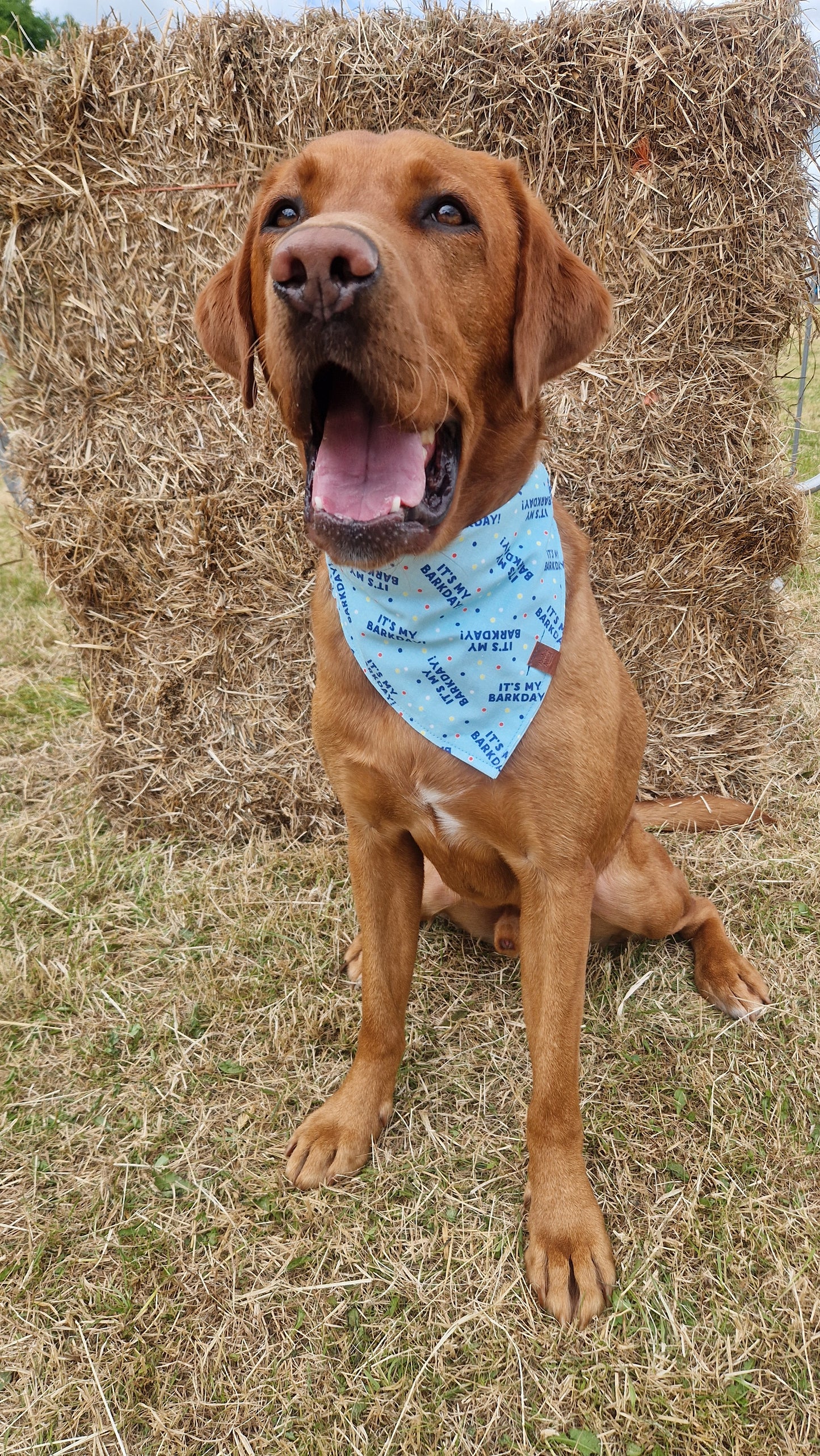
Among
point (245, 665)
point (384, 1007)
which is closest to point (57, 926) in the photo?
point (245, 665)

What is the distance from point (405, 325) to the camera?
1.62m

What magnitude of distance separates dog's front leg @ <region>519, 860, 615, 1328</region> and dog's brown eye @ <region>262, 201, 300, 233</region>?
1.70 meters

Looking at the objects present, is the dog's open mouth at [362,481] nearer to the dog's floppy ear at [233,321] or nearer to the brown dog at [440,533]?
the brown dog at [440,533]

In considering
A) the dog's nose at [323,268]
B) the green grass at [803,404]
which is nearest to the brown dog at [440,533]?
the dog's nose at [323,268]

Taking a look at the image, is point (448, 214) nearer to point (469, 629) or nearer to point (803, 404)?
point (469, 629)

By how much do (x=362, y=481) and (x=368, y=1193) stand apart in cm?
195

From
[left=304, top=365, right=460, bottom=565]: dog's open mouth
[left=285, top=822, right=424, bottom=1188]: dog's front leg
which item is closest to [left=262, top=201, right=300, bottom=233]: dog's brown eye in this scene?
[left=304, top=365, right=460, bottom=565]: dog's open mouth

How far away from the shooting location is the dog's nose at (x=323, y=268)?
1487mm

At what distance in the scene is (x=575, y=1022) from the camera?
2164mm

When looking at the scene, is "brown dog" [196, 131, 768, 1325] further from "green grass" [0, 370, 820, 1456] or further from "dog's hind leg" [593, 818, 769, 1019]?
"green grass" [0, 370, 820, 1456]

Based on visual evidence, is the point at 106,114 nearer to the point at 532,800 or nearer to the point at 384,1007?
the point at 532,800

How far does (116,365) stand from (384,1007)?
2832 mm

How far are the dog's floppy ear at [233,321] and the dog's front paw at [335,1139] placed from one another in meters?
2.04

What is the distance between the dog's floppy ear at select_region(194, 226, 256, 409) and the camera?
2268mm
